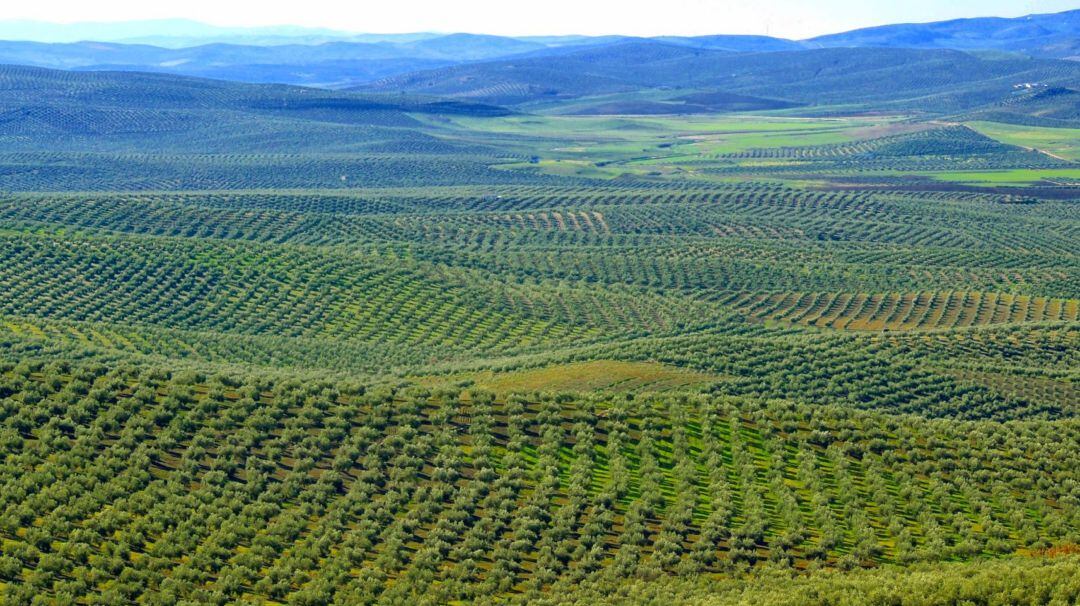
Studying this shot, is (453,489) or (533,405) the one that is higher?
(533,405)

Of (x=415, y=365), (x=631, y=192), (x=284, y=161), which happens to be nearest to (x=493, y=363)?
(x=415, y=365)

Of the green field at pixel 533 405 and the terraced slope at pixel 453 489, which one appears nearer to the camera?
the terraced slope at pixel 453 489

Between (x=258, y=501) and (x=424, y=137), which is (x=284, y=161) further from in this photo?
(x=258, y=501)

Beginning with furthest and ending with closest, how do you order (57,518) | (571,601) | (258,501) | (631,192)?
1. (631,192)
2. (258,501)
3. (57,518)
4. (571,601)

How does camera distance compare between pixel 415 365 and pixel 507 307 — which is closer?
pixel 415 365

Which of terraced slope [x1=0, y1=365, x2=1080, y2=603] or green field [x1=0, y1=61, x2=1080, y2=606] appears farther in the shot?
green field [x1=0, y1=61, x2=1080, y2=606]

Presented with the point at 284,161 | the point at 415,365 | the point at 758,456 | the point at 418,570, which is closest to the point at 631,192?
the point at 284,161

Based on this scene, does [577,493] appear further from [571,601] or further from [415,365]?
[415,365]

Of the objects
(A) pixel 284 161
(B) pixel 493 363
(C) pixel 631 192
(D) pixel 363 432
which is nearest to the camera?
(D) pixel 363 432

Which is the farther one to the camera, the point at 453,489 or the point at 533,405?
the point at 533,405
